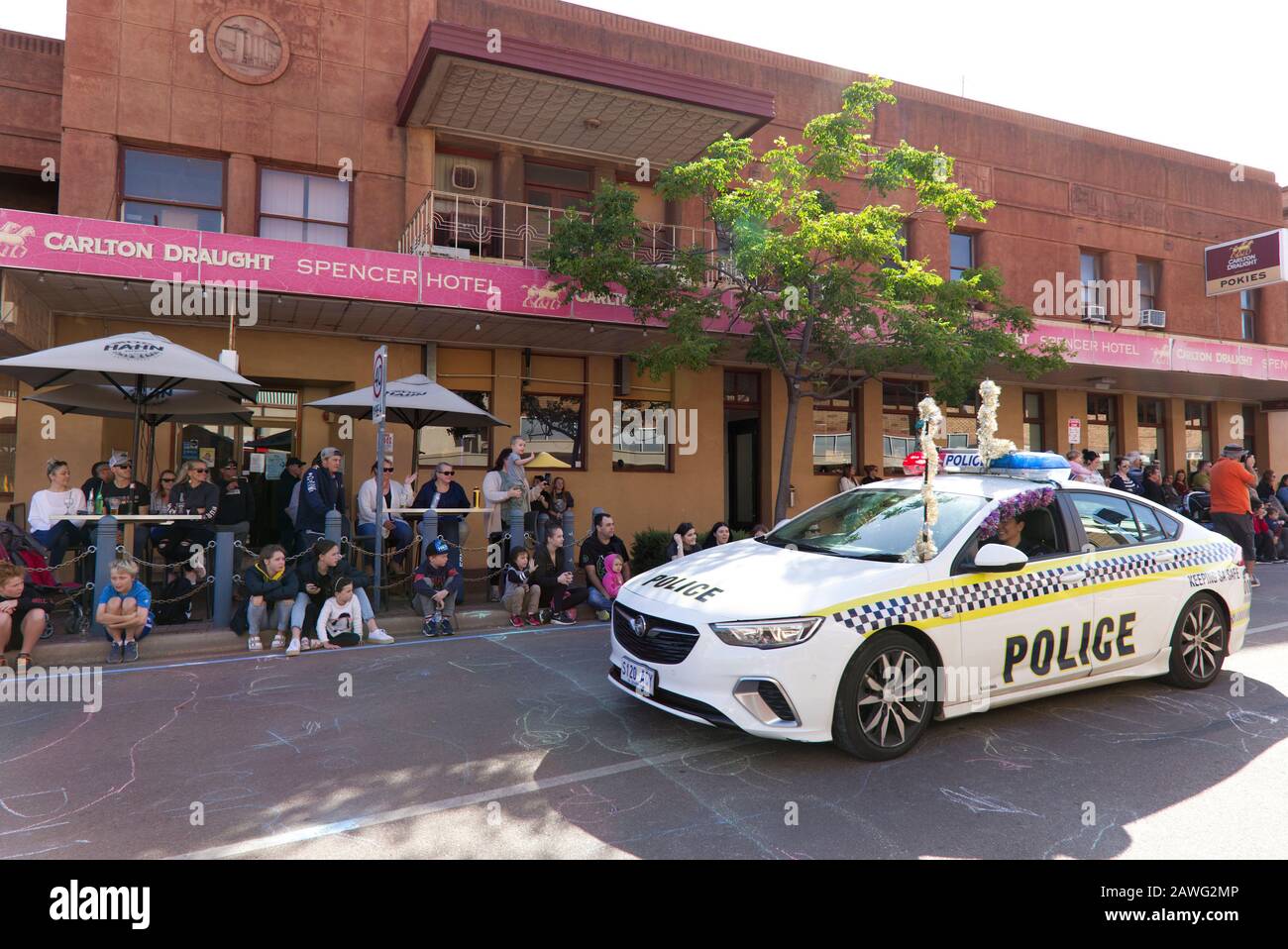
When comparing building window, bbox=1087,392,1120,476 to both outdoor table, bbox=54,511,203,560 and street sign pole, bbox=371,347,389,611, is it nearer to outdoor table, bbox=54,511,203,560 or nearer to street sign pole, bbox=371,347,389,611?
street sign pole, bbox=371,347,389,611

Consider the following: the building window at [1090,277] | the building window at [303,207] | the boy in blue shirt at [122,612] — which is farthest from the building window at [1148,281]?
the boy in blue shirt at [122,612]

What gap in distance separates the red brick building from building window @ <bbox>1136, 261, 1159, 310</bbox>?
3.66m

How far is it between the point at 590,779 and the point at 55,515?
7.15 m

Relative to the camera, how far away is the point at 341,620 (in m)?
7.81

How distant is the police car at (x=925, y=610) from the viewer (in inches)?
169

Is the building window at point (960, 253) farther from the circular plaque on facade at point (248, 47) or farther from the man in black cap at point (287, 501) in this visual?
the man in black cap at point (287, 501)

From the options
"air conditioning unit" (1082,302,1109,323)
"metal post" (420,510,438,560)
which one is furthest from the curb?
"air conditioning unit" (1082,302,1109,323)

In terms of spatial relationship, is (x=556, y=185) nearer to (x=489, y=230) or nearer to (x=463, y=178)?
(x=463, y=178)

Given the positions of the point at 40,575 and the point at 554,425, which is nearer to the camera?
the point at 40,575

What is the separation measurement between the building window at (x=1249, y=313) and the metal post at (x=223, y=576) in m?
25.9

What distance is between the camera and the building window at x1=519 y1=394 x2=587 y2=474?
1407 cm

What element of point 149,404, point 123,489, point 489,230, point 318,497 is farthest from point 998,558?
point 489,230

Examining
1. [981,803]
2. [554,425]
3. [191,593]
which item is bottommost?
[981,803]
